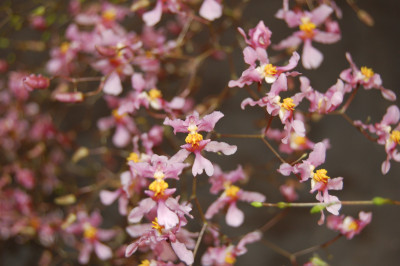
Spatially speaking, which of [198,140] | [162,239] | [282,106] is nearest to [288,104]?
[282,106]

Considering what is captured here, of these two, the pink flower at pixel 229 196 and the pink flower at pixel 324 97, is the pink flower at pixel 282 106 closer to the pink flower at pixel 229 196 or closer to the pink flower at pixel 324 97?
the pink flower at pixel 324 97

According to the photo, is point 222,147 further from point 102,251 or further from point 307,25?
point 102,251

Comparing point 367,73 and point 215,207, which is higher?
point 367,73

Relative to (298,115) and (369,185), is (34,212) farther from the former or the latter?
(369,185)

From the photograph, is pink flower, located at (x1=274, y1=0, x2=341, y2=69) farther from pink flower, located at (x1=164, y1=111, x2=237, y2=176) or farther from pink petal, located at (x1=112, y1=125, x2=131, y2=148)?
pink petal, located at (x1=112, y1=125, x2=131, y2=148)

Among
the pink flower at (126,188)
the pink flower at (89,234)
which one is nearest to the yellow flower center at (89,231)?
the pink flower at (89,234)
